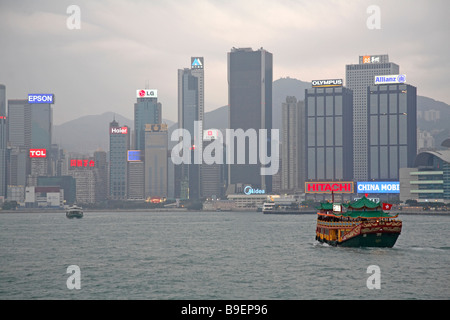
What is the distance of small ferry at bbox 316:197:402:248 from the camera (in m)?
90.2

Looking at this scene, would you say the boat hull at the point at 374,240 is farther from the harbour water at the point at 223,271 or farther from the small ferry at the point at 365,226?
the harbour water at the point at 223,271

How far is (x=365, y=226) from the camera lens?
8994cm

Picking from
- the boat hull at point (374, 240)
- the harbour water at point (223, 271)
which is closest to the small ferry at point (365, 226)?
the boat hull at point (374, 240)

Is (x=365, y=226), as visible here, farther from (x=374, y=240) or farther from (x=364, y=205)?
(x=364, y=205)

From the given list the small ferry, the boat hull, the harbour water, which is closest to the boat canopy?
the small ferry

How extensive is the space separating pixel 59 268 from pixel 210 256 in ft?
70.4

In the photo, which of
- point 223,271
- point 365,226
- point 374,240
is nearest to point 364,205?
point 365,226

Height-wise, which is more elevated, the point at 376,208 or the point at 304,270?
the point at 376,208
